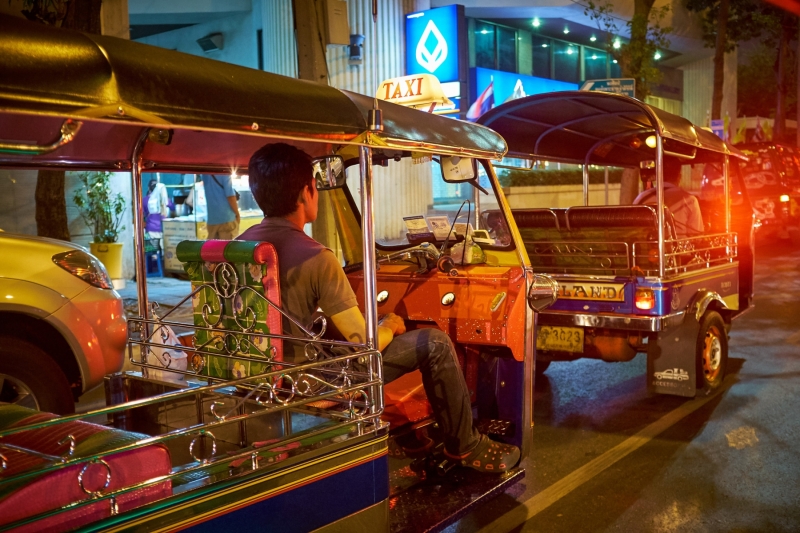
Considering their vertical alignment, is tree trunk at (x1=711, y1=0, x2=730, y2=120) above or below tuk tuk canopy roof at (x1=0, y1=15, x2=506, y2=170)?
above

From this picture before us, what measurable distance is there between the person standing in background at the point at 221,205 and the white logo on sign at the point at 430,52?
7.58 meters

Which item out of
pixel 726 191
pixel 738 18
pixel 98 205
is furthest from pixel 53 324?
pixel 738 18

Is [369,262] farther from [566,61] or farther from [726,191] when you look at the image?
[566,61]

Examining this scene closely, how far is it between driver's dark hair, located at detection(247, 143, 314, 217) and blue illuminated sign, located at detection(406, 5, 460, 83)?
12.8 metres

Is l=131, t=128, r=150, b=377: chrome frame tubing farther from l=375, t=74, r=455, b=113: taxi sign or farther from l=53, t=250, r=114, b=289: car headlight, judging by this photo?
l=375, t=74, r=455, b=113: taxi sign

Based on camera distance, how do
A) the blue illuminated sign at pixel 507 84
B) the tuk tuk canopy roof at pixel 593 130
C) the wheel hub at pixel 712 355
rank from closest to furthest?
the tuk tuk canopy roof at pixel 593 130, the wheel hub at pixel 712 355, the blue illuminated sign at pixel 507 84

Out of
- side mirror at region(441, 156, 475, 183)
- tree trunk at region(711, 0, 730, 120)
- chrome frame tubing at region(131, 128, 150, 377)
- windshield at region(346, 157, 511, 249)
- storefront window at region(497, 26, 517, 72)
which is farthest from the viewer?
tree trunk at region(711, 0, 730, 120)

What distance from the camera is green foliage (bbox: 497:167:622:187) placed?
1850cm

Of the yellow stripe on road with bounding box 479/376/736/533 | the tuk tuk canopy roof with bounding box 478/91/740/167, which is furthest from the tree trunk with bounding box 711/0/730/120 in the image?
the yellow stripe on road with bounding box 479/376/736/533

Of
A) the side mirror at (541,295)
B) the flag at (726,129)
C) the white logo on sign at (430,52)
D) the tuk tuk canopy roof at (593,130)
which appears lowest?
the side mirror at (541,295)

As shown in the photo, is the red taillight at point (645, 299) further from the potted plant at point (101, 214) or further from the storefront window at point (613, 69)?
the storefront window at point (613, 69)

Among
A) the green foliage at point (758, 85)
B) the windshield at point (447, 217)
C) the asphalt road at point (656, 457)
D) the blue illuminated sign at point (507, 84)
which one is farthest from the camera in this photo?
the green foliage at point (758, 85)

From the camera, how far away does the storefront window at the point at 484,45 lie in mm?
20547

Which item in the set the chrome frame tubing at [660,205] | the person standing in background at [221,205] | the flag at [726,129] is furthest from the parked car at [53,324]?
the flag at [726,129]
